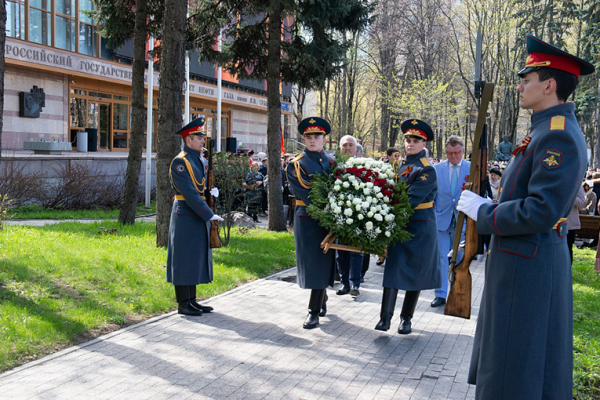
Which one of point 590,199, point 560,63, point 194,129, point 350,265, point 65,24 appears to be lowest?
point 350,265

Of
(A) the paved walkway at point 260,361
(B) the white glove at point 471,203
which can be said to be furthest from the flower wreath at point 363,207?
(B) the white glove at point 471,203

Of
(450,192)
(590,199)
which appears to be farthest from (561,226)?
(590,199)

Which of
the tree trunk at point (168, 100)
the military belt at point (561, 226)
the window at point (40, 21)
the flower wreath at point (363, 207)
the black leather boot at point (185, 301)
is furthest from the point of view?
the window at point (40, 21)

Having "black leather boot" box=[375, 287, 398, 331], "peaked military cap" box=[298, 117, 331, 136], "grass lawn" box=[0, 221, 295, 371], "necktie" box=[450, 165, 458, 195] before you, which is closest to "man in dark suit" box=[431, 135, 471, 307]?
"necktie" box=[450, 165, 458, 195]

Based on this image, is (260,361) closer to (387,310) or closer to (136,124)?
(387,310)

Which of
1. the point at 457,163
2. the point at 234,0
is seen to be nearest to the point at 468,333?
the point at 457,163

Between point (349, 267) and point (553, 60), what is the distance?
605cm

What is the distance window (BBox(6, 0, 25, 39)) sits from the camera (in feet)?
85.3

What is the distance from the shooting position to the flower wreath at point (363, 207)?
6457 mm

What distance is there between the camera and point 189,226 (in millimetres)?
7332

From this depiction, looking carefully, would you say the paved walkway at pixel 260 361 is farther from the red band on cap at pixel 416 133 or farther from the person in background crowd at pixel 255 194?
the person in background crowd at pixel 255 194

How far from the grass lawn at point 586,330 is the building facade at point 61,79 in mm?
15417

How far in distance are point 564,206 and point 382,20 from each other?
39.8m

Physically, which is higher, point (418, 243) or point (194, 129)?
point (194, 129)
